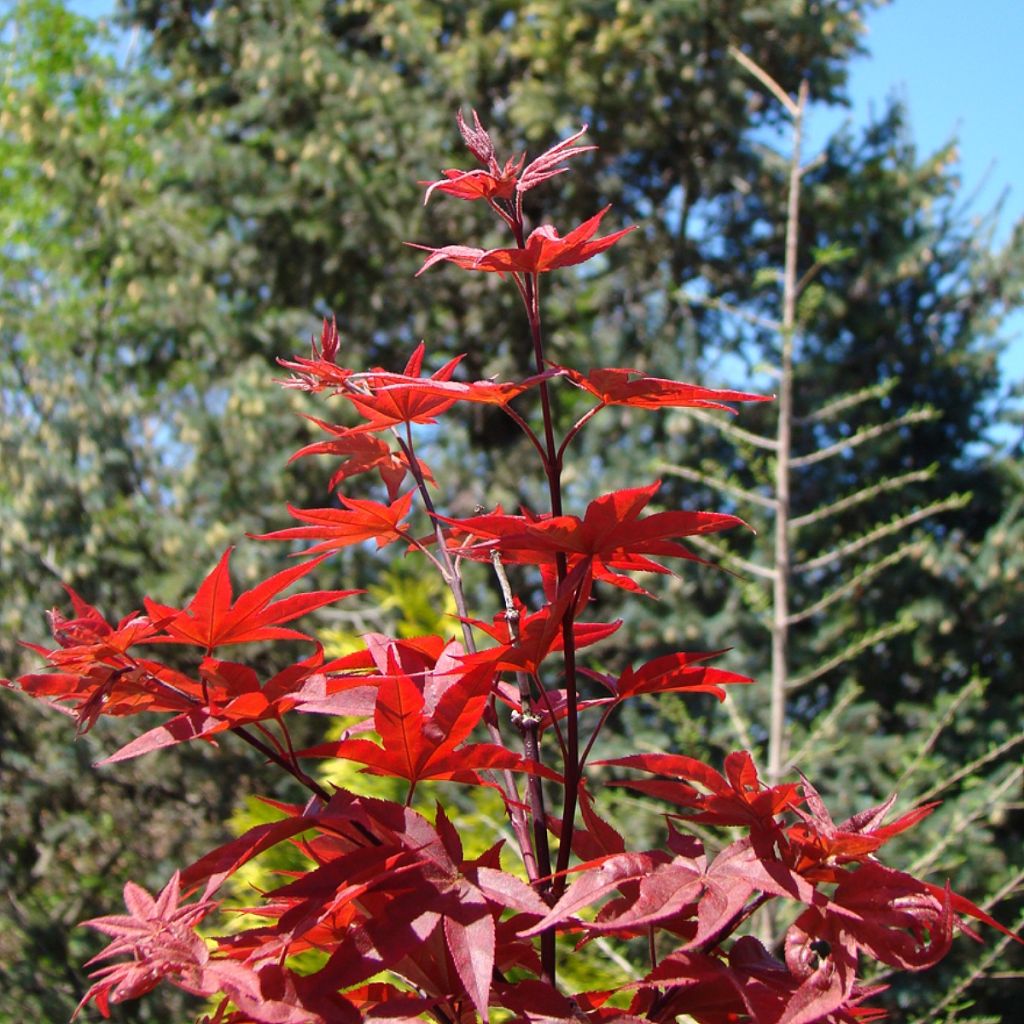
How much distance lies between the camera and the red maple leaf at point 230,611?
0.79m

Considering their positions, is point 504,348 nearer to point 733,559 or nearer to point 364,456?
point 733,559

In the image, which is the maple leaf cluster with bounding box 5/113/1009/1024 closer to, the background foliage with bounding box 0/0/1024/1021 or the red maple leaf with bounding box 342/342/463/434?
the red maple leaf with bounding box 342/342/463/434

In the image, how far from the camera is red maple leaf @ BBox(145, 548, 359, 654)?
794 mm

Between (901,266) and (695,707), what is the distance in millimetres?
2308

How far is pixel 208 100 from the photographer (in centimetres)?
698

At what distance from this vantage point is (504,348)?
237 inches

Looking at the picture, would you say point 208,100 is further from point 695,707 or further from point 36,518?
point 695,707

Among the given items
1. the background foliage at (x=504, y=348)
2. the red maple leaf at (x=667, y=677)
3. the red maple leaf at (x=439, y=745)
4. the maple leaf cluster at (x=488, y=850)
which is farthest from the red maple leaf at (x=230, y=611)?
the background foliage at (x=504, y=348)

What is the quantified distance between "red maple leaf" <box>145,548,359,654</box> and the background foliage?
151 inches

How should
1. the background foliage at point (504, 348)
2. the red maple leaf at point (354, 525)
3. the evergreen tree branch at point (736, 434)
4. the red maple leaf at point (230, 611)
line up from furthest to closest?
the background foliage at point (504, 348) < the evergreen tree branch at point (736, 434) < the red maple leaf at point (354, 525) < the red maple leaf at point (230, 611)

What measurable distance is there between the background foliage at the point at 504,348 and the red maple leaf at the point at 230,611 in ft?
12.6

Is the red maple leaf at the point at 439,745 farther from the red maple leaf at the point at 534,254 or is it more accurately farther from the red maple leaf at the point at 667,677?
the red maple leaf at the point at 534,254

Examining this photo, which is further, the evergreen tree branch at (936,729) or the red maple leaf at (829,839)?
the evergreen tree branch at (936,729)

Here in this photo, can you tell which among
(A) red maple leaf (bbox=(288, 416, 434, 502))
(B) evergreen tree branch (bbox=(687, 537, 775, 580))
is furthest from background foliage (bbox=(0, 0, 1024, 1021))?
(A) red maple leaf (bbox=(288, 416, 434, 502))
